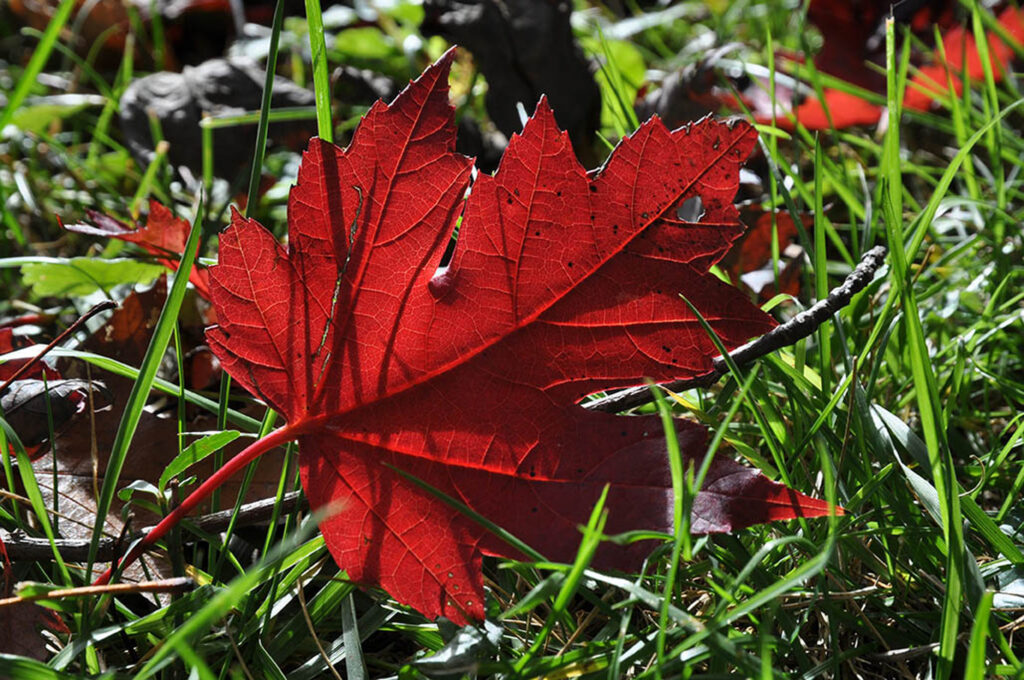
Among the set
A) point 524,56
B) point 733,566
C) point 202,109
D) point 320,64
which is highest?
point 320,64

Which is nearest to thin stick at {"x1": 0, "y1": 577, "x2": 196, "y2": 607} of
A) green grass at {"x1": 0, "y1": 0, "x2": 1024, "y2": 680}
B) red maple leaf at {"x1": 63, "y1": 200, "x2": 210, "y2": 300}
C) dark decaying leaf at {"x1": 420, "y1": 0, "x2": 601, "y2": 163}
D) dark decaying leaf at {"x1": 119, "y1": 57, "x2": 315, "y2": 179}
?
green grass at {"x1": 0, "y1": 0, "x2": 1024, "y2": 680}

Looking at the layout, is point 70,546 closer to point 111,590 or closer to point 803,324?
point 111,590

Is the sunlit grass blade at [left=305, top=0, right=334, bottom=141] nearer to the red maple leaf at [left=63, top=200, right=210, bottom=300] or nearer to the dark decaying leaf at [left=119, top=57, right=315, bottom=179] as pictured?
the red maple leaf at [left=63, top=200, right=210, bottom=300]

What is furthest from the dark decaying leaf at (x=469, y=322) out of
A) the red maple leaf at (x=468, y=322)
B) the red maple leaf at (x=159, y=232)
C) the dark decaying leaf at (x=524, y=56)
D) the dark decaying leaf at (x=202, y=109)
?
the dark decaying leaf at (x=202, y=109)

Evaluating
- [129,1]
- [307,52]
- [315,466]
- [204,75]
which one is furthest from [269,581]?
[129,1]

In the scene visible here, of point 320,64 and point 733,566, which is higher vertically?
point 320,64

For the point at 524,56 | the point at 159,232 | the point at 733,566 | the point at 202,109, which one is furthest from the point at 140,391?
the point at 202,109

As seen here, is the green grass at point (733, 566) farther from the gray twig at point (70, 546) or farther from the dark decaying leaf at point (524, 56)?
the dark decaying leaf at point (524, 56)
